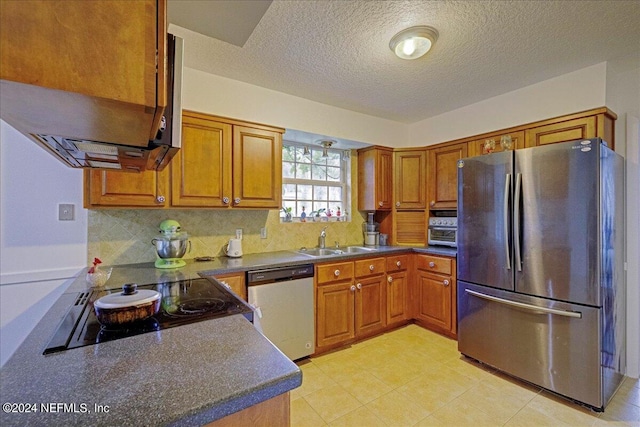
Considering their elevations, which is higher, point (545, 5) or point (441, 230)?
point (545, 5)

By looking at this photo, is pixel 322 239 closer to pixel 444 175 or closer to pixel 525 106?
pixel 444 175

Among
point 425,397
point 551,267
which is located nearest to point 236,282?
point 425,397

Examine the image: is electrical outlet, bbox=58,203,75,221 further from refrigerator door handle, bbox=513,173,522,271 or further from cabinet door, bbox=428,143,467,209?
cabinet door, bbox=428,143,467,209

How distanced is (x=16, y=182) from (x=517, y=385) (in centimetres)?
383

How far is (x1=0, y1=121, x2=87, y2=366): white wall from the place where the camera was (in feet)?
6.21

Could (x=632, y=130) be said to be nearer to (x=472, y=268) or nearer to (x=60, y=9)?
(x=472, y=268)

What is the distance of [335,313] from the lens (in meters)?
2.70

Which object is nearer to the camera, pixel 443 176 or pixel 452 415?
pixel 452 415

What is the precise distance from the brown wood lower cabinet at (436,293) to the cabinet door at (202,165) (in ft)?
7.14

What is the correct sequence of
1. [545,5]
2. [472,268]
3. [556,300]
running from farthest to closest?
[472,268], [556,300], [545,5]

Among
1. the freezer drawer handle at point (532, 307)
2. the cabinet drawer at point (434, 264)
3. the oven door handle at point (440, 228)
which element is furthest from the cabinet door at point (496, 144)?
the freezer drawer handle at point (532, 307)

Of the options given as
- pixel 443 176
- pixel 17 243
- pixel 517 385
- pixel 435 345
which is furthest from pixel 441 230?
pixel 17 243

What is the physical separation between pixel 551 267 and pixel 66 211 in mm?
3454

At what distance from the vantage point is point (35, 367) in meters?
0.77
